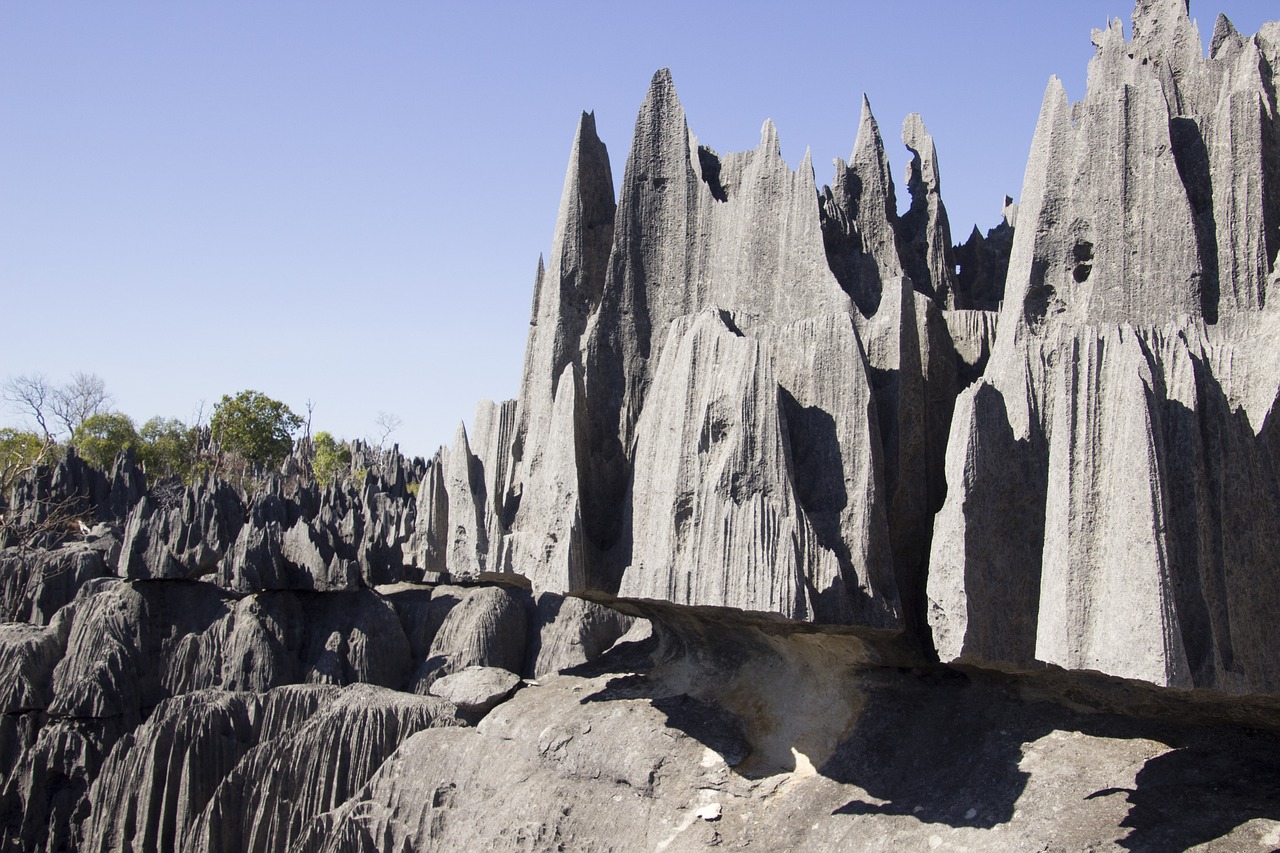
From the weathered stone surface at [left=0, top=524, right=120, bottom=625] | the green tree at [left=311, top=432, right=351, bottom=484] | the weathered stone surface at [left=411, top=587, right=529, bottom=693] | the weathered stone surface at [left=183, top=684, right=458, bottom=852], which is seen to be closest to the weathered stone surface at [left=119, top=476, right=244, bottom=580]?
the weathered stone surface at [left=0, top=524, right=120, bottom=625]

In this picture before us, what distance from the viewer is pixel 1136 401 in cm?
855

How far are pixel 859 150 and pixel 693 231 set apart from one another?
238cm

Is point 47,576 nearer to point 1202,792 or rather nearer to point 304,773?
point 304,773

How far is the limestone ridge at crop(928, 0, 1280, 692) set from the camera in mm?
8273

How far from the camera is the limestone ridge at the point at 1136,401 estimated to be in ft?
27.1

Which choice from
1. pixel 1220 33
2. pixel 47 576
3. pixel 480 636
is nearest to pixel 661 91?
pixel 1220 33

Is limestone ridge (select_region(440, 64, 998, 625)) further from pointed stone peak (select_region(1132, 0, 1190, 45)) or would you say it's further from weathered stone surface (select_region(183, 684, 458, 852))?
pointed stone peak (select_region(1132, 0, 1190, 45))

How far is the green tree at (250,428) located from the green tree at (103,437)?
Answer: 4487 millimetres

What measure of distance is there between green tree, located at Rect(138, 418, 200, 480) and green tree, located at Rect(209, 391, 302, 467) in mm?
2334

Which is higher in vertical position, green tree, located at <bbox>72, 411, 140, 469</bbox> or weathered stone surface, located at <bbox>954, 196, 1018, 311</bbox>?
green tree, located at <bbox>72, 411, 140, 469</bbox>

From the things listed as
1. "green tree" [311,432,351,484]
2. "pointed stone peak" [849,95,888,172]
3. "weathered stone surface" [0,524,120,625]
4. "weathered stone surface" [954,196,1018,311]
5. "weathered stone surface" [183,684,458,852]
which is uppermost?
"green tree" [311,432,351,484]

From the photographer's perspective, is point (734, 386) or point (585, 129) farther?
point (585, 129)

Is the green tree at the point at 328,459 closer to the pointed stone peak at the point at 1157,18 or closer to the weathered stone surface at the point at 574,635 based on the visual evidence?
the weathered stone surface at the point at 574,635

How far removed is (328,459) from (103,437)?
40.1 ft
